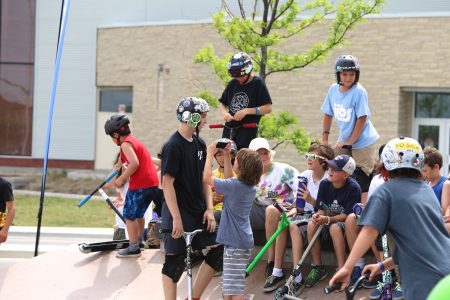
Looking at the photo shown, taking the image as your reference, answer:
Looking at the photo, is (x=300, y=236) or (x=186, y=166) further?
(x=300, y=236)

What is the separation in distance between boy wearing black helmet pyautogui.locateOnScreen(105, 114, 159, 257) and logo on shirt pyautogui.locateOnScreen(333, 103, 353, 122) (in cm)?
232

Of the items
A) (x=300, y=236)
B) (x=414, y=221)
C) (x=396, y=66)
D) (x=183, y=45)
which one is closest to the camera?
(x=414, y=221)

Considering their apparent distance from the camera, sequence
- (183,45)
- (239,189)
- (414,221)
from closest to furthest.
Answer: (414,221), (239,189), (183,45)

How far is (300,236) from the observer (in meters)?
6.80

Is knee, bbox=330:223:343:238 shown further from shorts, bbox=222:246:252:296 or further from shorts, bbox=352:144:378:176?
shorts, bbox=352:144:378:176

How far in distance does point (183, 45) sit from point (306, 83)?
16.2 ft

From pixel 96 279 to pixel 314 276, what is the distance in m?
2.63

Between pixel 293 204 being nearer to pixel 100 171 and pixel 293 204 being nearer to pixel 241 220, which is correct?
pixel 241 220

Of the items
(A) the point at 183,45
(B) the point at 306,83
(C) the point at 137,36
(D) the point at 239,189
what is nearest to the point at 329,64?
(B) the point at 306,83

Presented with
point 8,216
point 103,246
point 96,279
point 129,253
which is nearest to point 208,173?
point 96,279

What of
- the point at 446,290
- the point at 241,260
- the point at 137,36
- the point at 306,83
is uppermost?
the point at 137,36

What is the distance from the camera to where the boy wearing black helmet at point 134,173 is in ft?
26.6

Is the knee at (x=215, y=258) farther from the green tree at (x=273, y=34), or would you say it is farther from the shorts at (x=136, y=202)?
the green tree at (x=273, y=34)

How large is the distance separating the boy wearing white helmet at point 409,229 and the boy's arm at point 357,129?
10.4 ft
